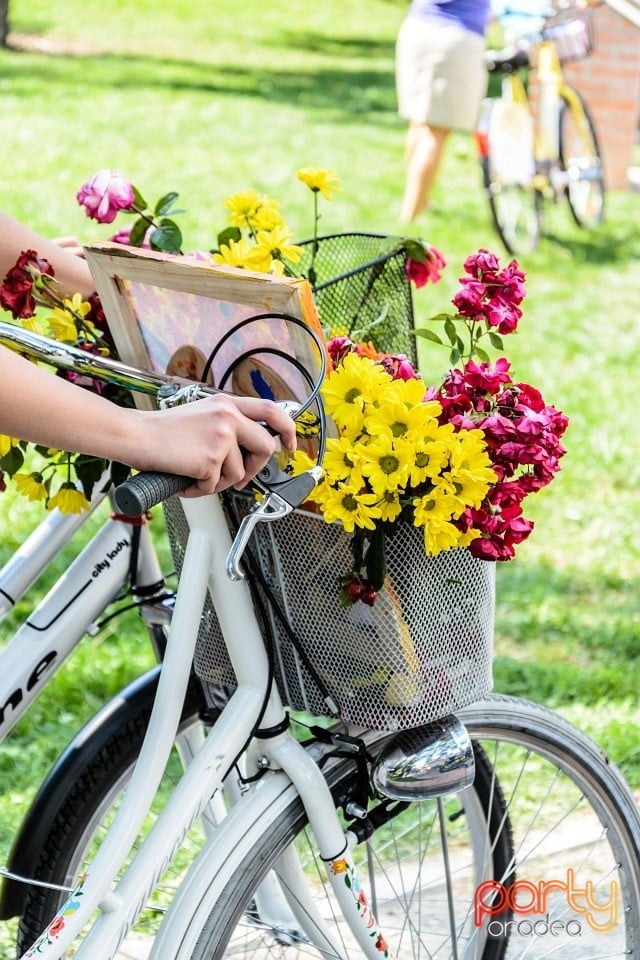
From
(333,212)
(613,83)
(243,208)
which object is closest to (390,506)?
(243,208)

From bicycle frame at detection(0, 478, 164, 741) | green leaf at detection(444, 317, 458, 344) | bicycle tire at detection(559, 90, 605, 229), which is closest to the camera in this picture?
green leaf at detection(444, 317, 458, 344)

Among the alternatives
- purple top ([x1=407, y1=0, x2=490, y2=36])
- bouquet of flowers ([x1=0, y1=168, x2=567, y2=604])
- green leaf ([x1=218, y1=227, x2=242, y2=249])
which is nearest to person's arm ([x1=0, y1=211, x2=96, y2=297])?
green leaf ([x1=218, y1=227, x2=242, y2=249])

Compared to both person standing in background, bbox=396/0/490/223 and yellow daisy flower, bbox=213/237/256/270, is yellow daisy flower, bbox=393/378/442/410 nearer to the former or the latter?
yellow daisy flower, bbox=213/237/256/270

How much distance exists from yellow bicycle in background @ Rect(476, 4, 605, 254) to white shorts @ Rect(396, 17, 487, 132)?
524 mm

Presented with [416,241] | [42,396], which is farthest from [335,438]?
[416,241]

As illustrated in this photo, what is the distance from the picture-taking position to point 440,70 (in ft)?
23.4

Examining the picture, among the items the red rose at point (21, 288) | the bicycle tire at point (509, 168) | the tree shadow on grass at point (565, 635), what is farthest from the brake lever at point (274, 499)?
the bicycle tire at point (509, 168)

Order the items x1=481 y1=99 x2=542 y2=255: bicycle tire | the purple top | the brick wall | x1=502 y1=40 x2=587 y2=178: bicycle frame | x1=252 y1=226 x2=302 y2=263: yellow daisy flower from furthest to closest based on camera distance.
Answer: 1. the brick wall
2. x1=502 y1=40 x2=587 y2=178: bicycle frame
3. x1=481 y1=99 x2=542 y2=255: bicycle tire
4. the purple top
5. x1=252 y1=226 x2=302 y2=263: yellow daisy flower

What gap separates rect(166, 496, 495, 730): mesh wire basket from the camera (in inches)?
61.7

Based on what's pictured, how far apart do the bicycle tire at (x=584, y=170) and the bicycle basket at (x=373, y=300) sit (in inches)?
266

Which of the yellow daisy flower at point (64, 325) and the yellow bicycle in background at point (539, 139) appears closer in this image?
the yellow daisy flower at point (64, 325)

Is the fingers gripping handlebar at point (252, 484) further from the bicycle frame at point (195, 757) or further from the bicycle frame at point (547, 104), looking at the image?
the bicycle frame at point (547, 104)

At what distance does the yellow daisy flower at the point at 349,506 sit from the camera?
4.82 ft

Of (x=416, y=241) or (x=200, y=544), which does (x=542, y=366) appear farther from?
(x=200, y=544)
